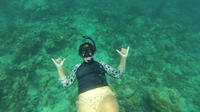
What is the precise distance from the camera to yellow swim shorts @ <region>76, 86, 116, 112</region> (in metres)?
4.22

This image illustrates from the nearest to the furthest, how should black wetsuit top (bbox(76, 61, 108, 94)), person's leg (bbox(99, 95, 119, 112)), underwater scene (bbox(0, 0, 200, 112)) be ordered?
person's leg (bbox(99, 95, 119, 112))
black wetsuit top (bbox(76, 61, 108, 94))
underwater scene (bbox(0, 0, 200, 112))

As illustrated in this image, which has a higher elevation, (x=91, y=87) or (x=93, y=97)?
(x=91, y=87)

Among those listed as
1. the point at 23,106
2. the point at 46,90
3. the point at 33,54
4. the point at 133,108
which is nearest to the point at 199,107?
the point at 133,108

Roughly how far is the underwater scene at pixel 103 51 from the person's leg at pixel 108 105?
2275mm

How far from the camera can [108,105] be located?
4219 mm

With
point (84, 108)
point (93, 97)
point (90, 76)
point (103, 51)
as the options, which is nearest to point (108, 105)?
point (93, 97)

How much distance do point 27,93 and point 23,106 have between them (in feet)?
Result: 1.88

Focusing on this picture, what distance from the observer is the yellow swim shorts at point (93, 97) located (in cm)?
422

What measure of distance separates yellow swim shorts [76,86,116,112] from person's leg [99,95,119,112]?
71mm

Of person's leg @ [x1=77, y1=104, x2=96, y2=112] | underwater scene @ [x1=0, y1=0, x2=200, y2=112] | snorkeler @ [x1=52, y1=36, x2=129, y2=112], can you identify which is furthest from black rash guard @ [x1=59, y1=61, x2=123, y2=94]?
underwater scene @ [x1=0, y1=0, x2=200, y2=112]

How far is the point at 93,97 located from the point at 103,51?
513 cm

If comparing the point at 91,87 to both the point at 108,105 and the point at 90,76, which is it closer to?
the point at 90,76

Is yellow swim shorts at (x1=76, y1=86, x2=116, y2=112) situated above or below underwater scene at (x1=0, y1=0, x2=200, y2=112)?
above

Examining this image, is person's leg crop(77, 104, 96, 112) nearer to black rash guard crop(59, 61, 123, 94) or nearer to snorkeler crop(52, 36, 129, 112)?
snorkeler crop(52, 36, 129, 112)
